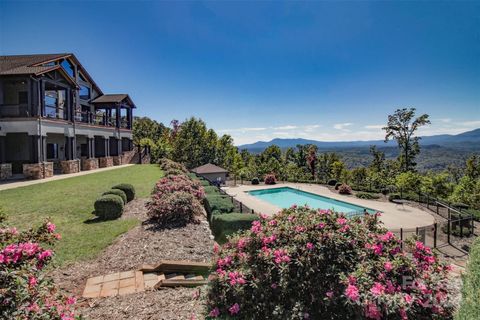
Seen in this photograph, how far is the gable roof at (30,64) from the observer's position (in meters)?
18.2

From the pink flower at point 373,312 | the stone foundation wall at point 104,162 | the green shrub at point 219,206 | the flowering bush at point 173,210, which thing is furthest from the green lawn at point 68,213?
the stone foundation wall at point 104,162

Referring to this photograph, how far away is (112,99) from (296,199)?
25.6 meters

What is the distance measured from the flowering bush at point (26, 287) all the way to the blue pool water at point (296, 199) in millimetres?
17301

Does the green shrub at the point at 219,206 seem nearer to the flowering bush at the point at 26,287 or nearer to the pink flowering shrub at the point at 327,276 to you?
the pink flowering shrub at the point at 327,276

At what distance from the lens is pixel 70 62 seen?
26.2 m

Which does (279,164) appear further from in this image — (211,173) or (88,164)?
(88,164)

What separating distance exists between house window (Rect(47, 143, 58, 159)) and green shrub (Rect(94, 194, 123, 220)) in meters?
20.2

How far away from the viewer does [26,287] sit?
2.47 meters

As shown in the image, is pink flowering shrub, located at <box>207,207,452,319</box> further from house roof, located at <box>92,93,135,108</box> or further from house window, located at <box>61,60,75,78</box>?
house roof, located at <box>92,93,135,108</box>

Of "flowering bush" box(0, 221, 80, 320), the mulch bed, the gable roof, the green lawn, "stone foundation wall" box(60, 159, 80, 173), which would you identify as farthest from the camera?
"stone foundation wall" box(60, 159, 80, 173)

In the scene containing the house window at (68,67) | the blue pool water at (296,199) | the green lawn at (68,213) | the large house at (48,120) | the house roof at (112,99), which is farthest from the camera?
the house roof at (112,99)

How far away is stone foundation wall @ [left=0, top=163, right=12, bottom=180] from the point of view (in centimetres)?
1703

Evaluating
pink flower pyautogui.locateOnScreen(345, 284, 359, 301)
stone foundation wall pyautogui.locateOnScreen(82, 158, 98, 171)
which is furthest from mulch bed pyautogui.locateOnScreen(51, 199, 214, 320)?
stone foundation wall pyautogui.locateOnScreen(82, 158, 98, 171)

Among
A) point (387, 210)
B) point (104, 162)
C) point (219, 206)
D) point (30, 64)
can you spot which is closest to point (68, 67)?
point (30, 64)
